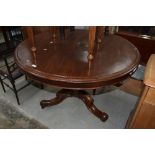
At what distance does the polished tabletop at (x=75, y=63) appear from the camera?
1.00 meters

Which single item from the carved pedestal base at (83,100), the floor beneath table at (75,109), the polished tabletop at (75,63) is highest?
the polished tabletop at (75,63)

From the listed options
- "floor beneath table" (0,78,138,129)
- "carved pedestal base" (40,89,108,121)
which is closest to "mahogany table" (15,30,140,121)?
"carved pedestal base" (40,89,108,121)

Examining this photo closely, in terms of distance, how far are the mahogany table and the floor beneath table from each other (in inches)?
30.7

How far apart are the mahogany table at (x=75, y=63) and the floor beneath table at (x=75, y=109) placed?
0.78m

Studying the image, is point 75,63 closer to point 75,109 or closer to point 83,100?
point 83,100

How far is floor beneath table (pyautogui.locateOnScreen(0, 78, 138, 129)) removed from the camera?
1.69 m

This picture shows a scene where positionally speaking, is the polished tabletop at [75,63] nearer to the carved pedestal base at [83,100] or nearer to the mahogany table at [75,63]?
the mahogany table at [75,63]

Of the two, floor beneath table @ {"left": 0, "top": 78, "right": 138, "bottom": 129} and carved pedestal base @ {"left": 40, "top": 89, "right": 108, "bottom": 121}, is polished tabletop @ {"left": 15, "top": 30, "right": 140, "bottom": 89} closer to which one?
carved pedestal base @ {"left": 40, "top": 89, "right": 108, "bottom": 121}

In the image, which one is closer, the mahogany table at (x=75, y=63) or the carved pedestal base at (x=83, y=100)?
the mahogany table at (x=75, y=63)

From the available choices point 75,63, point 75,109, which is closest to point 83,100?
point 75,109

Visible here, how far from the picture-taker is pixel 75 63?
1.12 m

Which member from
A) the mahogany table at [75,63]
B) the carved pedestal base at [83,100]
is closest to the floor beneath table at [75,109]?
the carved pedestal base at [83,100]
